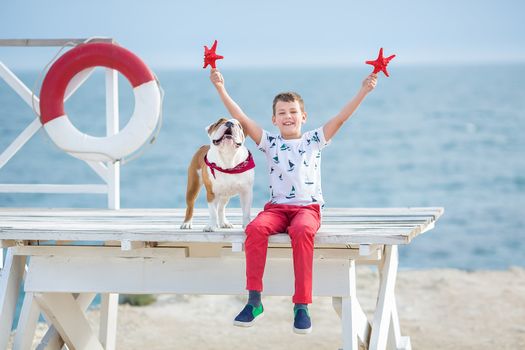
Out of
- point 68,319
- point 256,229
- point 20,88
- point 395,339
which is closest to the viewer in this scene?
point 256,229

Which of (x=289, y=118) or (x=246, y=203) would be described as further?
(x=289, y=118)

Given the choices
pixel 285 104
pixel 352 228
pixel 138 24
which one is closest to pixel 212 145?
pixel 285 104

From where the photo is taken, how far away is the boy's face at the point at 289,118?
4242mm

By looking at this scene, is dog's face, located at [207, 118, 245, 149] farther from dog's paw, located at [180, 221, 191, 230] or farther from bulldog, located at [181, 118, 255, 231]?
dog's paw, located at [180, 221, 191, 230]

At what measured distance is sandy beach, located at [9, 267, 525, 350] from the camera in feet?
22.0

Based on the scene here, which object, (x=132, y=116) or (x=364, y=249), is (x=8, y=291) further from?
(x=364, y=249)

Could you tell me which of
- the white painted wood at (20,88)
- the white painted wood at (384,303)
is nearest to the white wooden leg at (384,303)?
the white painted wood at (384,303)

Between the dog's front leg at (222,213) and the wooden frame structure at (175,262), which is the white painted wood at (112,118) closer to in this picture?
the wooden frame structure at (175,262)

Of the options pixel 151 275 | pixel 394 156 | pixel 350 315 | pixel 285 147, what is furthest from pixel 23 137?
pixel 394 156

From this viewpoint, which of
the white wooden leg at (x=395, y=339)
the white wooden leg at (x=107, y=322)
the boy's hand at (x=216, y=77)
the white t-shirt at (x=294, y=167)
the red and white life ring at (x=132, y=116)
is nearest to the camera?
the white t-shirt at (x=294, y=167)

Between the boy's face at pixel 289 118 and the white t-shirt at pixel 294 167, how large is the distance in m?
0.04

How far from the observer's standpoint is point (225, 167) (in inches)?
159

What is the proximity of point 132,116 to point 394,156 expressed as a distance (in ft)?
80.4

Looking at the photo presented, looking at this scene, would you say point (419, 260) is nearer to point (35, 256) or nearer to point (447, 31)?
point (35, 256)
